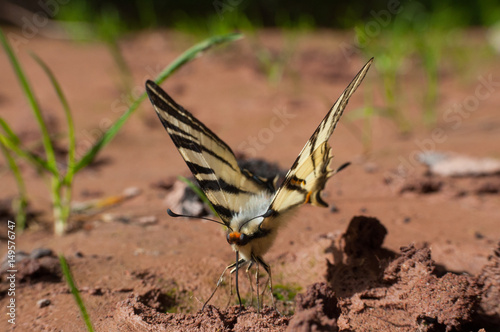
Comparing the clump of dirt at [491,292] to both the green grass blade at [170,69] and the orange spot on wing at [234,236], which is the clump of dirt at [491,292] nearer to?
the orange spot on wing at [234,236]

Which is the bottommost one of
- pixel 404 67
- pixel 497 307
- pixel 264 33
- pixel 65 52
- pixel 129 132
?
pixel 497 307

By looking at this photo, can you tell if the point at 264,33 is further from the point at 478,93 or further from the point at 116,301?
the point at 116,301

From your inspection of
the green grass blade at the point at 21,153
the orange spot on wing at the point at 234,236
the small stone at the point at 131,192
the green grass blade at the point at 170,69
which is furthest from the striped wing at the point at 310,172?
the small stone at the point at 131,192


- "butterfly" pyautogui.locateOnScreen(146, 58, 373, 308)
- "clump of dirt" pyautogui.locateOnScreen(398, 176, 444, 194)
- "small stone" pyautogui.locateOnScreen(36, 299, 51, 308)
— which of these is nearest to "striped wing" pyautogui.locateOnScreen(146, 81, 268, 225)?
"butterfly" pyautogui.locateOnScreen(146, 58, 373, 308)

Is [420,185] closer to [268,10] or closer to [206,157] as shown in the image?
[206,157]

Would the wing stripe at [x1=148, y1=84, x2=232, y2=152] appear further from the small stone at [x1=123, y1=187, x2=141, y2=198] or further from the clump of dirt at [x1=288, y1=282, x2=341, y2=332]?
the small stone at [x1=123, y1=187, x2=141, y2=198]

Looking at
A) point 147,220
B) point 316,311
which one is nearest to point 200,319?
point 316,311

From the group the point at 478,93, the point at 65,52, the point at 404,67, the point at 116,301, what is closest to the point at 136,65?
the point at 65,52

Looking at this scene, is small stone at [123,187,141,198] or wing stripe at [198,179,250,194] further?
small stone at [123,187,141,198]
